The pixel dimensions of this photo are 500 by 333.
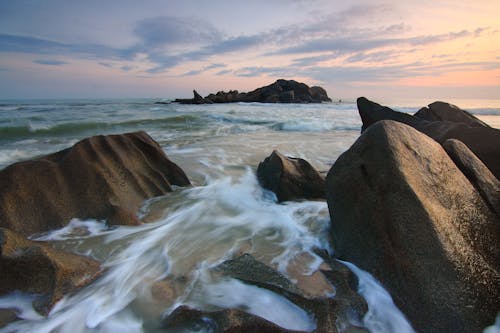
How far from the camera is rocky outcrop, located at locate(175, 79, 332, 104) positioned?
40.3 m

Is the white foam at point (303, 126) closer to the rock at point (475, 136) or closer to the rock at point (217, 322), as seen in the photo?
the rock at point (475, 136)

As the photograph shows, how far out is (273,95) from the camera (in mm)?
41188

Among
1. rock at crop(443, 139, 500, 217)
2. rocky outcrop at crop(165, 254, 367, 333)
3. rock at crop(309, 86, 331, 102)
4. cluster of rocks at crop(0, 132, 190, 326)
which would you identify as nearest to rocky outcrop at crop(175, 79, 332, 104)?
rock at crop(309, 86, 331, 102)

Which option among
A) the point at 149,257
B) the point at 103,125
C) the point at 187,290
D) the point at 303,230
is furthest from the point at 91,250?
the point at 103,125

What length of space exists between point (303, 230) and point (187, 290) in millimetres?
1427

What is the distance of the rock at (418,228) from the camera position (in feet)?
6.22

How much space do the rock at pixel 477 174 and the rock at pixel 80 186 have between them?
3103mm

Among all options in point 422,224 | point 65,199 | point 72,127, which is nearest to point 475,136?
point 422,224

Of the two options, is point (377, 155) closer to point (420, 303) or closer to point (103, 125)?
point (420, 303)

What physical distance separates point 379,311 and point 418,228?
0.59 metres

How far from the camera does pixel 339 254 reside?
264 cm

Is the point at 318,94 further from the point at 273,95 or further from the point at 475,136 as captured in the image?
the point at 475,136

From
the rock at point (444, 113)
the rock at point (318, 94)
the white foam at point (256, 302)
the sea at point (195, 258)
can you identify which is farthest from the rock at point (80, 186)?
the rock at point (318, 94)

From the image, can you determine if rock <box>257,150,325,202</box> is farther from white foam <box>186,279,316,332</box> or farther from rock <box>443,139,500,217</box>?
white foam <box>186,279,316,332</box>
